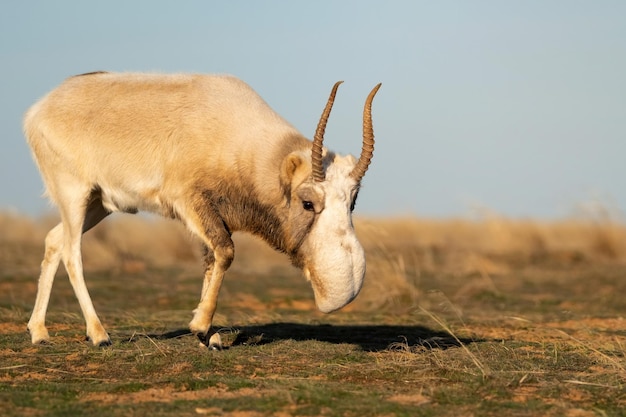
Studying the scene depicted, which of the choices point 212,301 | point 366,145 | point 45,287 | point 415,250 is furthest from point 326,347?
point 415,250

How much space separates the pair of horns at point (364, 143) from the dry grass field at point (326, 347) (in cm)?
134

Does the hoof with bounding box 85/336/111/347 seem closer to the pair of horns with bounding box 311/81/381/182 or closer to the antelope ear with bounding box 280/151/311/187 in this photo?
the antelope ear with bounding box 280/151/311/187

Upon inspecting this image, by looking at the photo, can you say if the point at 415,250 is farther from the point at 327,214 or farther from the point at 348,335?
the point at 327,214

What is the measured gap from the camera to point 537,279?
18.2 m

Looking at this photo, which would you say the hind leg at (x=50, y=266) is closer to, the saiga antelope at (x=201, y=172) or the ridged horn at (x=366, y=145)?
the saiga antelope at (x=201, y=172)

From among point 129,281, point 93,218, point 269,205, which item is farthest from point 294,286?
point 269,205

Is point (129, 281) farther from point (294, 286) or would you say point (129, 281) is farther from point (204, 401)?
point (204, 401)

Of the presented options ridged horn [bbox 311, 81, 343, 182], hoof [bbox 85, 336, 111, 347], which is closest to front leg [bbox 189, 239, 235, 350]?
hoof [bbox 85, 336, 111, 347]

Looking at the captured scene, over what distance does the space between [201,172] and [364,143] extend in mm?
1279

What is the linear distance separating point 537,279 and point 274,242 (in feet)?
36.6

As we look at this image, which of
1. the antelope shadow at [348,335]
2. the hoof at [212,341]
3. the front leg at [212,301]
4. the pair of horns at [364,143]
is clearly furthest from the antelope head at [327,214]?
the antelope shadow at [348,335]

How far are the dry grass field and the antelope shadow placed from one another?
3 centimetres

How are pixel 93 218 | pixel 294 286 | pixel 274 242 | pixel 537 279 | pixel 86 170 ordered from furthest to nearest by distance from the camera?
pixel 537 279 < pixel 294 286 < pixel 93 218 < pixel 86 170 < pixel 274 242

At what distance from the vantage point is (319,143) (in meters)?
7.36
